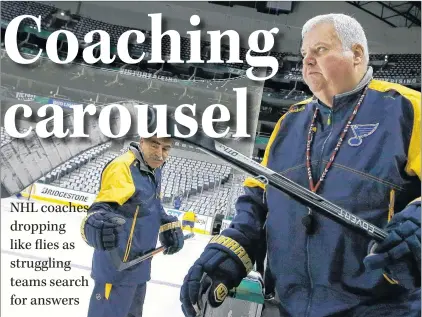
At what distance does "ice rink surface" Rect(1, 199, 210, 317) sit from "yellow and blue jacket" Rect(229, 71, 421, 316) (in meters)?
0.39

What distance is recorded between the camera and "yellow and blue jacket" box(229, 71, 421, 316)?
1151 mm

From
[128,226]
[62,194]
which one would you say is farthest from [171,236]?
[62,194]

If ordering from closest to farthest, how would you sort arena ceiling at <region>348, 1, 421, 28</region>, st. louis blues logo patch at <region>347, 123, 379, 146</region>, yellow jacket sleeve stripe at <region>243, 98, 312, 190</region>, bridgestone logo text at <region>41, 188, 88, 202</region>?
1. st. louis blues logo patch at <region>347, 123, 379, 146</region>
2. yellow jacket sleeve stripe at <region>243, 98, 312, 190</region>
3. bridgestone logo text at <region>41, 188, 88, 202</region>
4. arena ceiling at <region>348, 1, 421, 28</region>

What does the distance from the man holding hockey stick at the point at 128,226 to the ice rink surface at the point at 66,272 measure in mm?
33

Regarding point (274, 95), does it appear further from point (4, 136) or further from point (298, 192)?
point (4, 136)

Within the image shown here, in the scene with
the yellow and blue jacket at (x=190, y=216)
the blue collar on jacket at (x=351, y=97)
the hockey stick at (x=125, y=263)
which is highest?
the blue collar on jacket at (x=351, y=97)

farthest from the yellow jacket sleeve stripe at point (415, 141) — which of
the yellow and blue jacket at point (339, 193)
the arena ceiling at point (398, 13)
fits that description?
the arena ceiling at point (398, 13)

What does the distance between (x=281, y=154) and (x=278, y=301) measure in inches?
15.2

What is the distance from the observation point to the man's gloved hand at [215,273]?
4.22ft

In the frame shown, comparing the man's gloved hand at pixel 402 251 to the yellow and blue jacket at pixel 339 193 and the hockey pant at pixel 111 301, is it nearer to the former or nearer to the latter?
the yellow and blue jacket at pixel 339 193

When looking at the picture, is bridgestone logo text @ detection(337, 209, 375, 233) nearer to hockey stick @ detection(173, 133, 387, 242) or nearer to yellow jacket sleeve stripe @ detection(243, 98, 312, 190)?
hockey stick @ detection(173, 133, 387, 242)

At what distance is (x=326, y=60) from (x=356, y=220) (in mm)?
391

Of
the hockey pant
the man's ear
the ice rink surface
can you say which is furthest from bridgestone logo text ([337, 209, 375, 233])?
the hockey pant

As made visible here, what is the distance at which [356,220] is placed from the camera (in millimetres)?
1164
